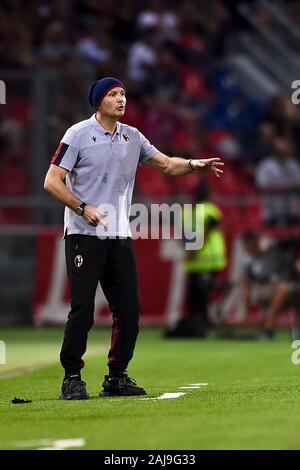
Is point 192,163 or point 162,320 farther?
point 162,320

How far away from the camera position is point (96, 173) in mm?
10734

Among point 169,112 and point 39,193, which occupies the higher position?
point 169,112

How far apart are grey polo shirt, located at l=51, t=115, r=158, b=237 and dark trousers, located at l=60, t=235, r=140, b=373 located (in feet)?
0.38

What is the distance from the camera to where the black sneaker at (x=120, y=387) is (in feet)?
35.7

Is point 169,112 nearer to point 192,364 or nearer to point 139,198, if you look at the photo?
point 139,198

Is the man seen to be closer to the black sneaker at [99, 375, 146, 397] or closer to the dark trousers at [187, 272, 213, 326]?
the black sneaker at [99, 375, 146, 397]

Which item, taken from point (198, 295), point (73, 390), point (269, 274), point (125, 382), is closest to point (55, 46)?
point (198, 295)

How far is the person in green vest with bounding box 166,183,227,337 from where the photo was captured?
20.5 m

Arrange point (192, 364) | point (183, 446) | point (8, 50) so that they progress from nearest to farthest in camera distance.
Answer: point (183, 446) < point (192, 364) < point (8, 50)

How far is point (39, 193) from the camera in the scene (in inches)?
872

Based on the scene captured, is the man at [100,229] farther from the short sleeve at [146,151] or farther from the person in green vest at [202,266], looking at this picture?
the person in green vest at [202,266]

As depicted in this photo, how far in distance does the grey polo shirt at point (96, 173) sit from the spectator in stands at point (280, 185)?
11.6 metres

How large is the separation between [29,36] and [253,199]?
5.50 meters

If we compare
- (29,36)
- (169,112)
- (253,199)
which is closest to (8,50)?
(29,36)
